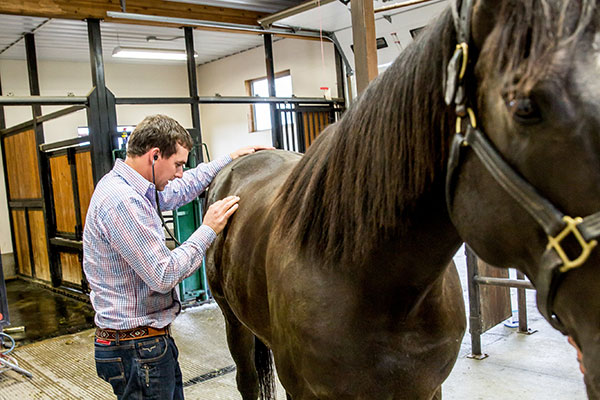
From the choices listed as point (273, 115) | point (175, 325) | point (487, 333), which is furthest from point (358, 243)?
point (273, 115)

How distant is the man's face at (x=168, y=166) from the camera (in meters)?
1.71

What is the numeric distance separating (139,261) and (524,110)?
4.04ft

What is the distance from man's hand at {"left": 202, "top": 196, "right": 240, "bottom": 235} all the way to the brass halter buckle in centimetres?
123

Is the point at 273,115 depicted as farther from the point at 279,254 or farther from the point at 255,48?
the point at 279,254

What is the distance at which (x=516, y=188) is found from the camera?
0.66 meters

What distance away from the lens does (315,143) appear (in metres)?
1.28

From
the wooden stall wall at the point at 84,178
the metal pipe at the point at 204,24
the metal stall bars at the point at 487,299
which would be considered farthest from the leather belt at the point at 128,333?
the metal pipe at the point at 204,24

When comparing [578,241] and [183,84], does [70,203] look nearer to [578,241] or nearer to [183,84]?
[183,84]

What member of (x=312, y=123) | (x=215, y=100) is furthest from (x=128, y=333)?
(x=312, y=123)

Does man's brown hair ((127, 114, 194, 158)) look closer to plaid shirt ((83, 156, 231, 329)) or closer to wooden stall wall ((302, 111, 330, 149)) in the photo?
plaid shirt ((83, 156, 231, 329))

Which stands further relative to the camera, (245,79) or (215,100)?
(245,79)

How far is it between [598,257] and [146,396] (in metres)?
1.52

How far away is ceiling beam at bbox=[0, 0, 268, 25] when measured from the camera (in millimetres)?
5293

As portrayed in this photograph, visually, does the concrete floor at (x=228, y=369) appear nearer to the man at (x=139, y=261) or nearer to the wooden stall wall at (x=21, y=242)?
the man at (x=139, y=261)
